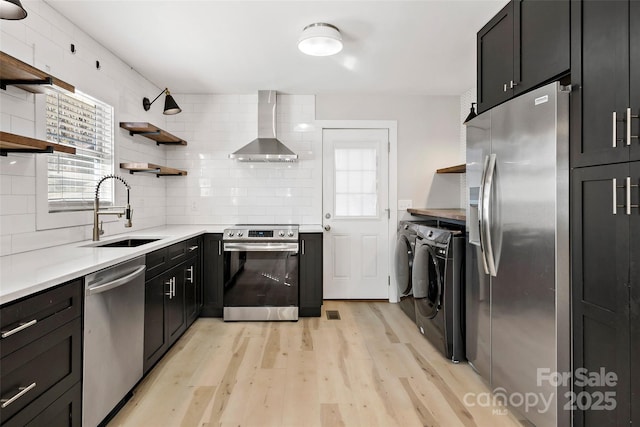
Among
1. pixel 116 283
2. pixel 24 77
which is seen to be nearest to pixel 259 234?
pixel 116 283

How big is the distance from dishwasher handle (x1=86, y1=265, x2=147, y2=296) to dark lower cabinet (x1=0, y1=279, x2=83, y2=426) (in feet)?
0.28

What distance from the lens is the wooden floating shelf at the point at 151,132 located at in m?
3.15

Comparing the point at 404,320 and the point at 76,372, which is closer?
the point at 76,372

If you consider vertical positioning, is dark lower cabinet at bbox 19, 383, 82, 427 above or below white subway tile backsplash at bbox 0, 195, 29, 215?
below

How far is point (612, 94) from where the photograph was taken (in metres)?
1.44

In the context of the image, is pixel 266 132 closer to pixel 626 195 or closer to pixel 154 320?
pixel 154 320

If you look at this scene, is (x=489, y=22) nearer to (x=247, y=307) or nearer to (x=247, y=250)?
(x=247, y=250)

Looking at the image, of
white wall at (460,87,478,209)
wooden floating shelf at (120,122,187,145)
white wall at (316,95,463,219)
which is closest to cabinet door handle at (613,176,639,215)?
white wall at (460,87,478,209)

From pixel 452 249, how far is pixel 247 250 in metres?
1.96

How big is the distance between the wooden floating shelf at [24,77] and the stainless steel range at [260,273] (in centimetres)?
193

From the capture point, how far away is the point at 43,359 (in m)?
1.44

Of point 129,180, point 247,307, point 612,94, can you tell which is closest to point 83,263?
point 129,180

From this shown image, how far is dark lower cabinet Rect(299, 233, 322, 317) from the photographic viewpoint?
3.64m

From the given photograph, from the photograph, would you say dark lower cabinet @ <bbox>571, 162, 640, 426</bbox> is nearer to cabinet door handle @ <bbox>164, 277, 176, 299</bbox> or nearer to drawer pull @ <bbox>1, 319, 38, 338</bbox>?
drawer pull @ <bbox>1, 319, 38, 338</bbox>
